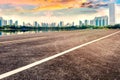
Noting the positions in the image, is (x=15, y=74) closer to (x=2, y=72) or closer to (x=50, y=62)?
(x=2, y=72)

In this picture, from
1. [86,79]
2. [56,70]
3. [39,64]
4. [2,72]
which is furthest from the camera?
[39,64]

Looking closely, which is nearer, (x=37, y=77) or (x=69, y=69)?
(x=37, y=77)

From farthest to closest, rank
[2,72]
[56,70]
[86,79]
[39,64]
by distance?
[39,64] < [56,70] < [2,72] < [86,79]

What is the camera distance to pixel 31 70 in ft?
21.4

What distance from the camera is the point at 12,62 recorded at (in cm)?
774

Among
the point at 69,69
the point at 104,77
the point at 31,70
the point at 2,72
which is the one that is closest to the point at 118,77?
the point at 104,77

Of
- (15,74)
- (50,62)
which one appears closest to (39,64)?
(50,62)

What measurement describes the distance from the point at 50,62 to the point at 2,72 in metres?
1.84

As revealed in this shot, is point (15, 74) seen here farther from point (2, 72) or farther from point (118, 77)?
point (118, 77)

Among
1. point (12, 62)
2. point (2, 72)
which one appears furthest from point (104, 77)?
point (12, 62)

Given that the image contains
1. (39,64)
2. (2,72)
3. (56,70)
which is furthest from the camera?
(39,64)

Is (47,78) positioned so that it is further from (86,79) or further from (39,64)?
(39,64)

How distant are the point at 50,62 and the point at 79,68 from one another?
1.07 m

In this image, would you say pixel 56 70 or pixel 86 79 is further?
pixel 56 70
